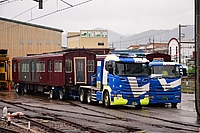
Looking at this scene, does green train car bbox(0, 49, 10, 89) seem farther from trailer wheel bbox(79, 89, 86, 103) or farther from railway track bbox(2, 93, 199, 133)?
railway track bbox(2, 93, 199, 133)

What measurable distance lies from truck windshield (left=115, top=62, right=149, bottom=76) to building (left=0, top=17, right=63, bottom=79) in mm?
29767

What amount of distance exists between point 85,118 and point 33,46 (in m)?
35.5

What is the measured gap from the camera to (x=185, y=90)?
41.1m

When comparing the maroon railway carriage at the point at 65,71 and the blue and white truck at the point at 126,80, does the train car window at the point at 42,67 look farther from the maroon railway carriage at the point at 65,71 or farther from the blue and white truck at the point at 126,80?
the blue and white truck at the point at 126,80

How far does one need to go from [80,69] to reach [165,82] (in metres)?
6.64

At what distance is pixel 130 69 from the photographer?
21781mm

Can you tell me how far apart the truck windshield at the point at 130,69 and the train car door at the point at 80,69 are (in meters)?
6.26

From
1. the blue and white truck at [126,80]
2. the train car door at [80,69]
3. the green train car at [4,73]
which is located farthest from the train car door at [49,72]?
the green train car at [4,73]

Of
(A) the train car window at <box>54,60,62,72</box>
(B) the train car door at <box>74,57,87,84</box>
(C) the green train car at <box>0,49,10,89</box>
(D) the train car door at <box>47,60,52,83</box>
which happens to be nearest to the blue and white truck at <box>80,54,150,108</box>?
(B) the train car door at <box>74,57,87,84</box>

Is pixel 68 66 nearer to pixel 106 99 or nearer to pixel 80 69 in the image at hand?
pixel 80 69

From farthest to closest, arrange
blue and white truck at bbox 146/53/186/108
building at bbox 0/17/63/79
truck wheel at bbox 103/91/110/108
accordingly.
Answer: building at bbox 0/17/63/79 → blue and white truck at bbox 146/53/186/108 → truck wheel at bbox 103/91/110/108

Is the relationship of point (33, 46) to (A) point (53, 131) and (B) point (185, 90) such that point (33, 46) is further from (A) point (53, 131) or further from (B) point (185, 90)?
(A) point (53, 131)

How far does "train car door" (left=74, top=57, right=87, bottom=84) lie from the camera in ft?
90.7

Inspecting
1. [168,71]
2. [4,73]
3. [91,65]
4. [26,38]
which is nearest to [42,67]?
[91,65]
